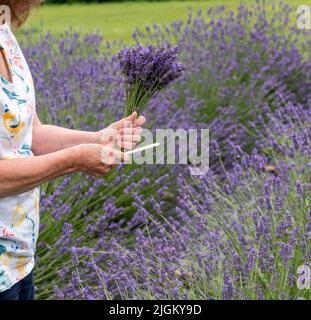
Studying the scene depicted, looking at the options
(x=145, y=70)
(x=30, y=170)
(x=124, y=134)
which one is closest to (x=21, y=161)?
(x=30, y=170)

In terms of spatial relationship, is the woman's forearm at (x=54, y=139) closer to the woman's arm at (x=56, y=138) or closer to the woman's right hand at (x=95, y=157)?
the woman's arm at (x=56, y=138)

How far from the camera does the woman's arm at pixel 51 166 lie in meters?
1.92

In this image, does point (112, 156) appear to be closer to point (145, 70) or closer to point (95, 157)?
point (95, 157)

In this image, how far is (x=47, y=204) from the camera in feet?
11.1

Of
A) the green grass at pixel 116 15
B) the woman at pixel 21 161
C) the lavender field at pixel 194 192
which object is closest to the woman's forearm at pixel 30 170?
the woman at pixel 21 161

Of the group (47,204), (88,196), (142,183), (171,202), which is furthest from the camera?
(171,202)

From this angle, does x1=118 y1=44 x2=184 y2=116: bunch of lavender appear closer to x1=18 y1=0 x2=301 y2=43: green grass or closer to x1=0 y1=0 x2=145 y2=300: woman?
x1=0 y1=0 x2=145 y2=300: woman

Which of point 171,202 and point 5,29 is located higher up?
point 5,29

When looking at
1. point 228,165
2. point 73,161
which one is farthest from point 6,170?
point 228,165

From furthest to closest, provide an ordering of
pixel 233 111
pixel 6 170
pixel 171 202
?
pixel 233 111 → pixel 171 202 → pixel 6 170

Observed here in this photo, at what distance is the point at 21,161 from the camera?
76.2 inches
